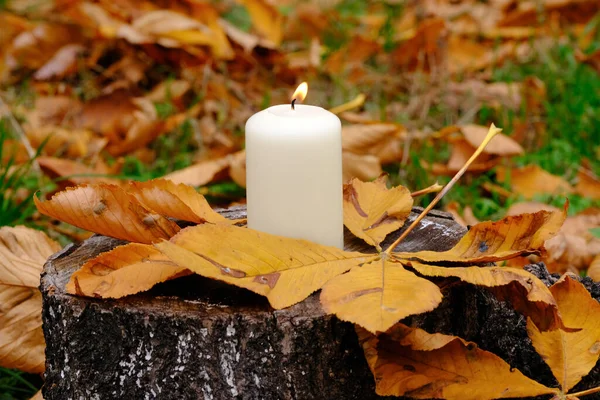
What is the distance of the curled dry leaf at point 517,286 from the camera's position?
3.42 ft

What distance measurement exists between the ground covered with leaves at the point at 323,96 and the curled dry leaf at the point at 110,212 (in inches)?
28.0

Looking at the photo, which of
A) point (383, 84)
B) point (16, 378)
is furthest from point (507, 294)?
point (383, 84)

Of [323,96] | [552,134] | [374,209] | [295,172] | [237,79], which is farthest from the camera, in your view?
[237,79]

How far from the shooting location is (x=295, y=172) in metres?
1.13

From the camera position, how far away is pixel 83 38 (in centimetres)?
317

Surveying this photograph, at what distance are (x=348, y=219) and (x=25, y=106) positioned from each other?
1981mm

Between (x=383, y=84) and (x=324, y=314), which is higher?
(x=324, y=314)

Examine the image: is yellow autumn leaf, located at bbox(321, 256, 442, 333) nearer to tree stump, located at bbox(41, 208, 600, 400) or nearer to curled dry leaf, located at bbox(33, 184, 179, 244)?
tree stump, located at bbox(41, 208, 600, 400)

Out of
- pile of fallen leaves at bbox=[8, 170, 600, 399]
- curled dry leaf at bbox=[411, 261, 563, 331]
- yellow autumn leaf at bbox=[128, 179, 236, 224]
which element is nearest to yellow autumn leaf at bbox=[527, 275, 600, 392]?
pile of fallen leaves at bbox=[8, 170, 600, 399]

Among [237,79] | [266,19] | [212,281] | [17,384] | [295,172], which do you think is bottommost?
[17,384]

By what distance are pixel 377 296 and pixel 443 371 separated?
0.58ft

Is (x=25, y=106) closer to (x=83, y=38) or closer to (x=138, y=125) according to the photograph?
(x=83, y=38)

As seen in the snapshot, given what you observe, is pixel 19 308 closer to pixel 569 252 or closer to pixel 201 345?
pixel 201 345

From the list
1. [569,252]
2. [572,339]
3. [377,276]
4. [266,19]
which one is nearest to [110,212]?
[377,276]
